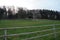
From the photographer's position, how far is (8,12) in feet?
287

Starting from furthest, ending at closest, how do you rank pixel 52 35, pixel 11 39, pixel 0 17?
pixel 0 17, pixel 52 35, pixel 11 39

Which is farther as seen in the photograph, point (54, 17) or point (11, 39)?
point (54, 17)

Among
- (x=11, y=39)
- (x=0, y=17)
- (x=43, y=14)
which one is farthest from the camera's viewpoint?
(x=43, y=14)

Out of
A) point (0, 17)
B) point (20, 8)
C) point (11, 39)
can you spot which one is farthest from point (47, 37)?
point (20, 8)

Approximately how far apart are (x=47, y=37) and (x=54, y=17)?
263ft

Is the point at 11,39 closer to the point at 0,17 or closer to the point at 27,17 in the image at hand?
the point at 0,17

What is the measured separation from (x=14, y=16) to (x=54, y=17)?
2349 centimetres

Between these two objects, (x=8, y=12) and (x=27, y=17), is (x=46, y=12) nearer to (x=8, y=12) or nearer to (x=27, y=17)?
(x=27, y=17)

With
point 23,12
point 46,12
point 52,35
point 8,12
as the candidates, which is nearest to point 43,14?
point 46,12

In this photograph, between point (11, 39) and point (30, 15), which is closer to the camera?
point (11, 39)

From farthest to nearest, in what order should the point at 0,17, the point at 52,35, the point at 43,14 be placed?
the point at 43,14 → the point at 0,17 → the point at 52,35

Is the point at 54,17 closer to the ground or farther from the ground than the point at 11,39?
closer to the ground

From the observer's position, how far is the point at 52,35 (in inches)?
408

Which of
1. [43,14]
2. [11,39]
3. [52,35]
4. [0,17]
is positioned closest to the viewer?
[11,39]
